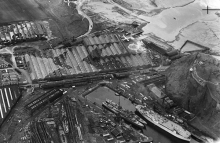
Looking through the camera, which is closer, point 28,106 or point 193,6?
point 28,106

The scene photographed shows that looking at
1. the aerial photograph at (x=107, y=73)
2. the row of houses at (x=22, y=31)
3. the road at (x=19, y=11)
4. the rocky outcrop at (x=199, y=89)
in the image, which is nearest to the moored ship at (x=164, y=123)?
the aerial photograph at (x=107, y=73)

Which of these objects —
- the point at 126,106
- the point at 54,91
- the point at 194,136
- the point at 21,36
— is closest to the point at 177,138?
the point at 194,136

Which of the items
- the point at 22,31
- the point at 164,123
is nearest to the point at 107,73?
the point at 164,123

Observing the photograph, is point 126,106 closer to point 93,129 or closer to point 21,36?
point 93,129

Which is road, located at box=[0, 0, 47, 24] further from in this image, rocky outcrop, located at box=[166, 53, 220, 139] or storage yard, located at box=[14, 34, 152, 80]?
rocky outcrop, located at box=[166, 53, 220, 139]

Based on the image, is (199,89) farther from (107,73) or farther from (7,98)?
(7,98)

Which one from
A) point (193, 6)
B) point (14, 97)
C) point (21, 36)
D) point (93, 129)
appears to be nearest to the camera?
point (93, 129)

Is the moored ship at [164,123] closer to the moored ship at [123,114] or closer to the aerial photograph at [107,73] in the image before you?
the aerial photograph at [107,73]

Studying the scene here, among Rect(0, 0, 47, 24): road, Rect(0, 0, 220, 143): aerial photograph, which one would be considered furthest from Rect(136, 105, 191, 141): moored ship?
Rect(0, 0, 47, 24): road
